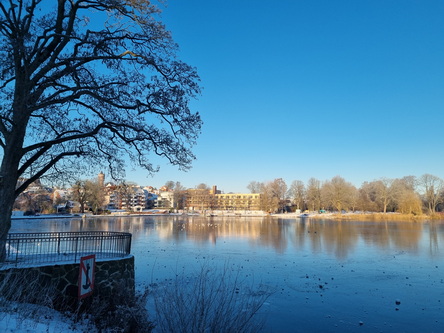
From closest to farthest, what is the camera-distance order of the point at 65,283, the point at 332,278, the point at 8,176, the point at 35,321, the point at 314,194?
1. the point at 35,321
2. the point at 65,283
3. the point at 8,176
4. the point at 332,278
5. the point at 314,194

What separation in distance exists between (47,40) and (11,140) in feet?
12.2

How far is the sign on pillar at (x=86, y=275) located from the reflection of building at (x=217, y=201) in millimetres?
127355

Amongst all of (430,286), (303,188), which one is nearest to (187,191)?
(303,188)

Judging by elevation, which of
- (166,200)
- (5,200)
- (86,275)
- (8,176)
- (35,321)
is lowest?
(35,321)

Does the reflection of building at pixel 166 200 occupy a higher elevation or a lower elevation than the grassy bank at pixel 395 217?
higher

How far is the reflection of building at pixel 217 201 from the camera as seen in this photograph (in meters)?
140

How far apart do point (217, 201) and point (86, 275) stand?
139m

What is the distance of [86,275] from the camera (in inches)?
356

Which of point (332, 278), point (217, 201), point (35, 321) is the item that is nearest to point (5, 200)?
point (35, 321)

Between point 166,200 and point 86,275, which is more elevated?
point 166,200

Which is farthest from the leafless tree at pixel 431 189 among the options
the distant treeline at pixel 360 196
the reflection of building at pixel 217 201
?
the reflection of building at pixel 217 201

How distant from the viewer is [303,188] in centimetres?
11588

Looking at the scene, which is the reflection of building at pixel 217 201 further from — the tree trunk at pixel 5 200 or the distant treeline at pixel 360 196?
the tree trunk at pixel 5 200

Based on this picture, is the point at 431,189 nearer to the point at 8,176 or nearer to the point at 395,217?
the point at 395,217
